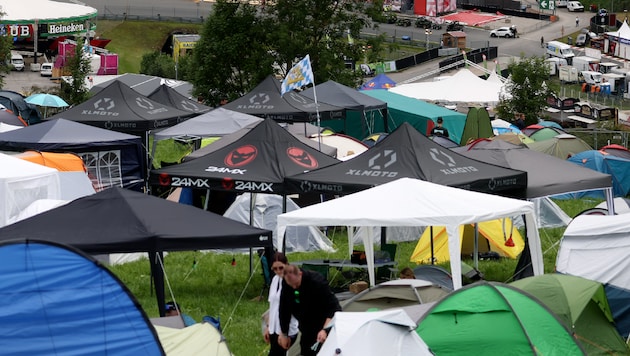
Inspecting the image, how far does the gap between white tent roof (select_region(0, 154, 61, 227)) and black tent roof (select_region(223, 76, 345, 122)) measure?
27.6 ft

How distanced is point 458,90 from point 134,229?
2726 cm

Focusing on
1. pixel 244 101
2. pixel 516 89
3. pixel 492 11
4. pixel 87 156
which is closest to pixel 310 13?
pixel 516 89

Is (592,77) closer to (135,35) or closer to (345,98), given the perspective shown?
(135,35)

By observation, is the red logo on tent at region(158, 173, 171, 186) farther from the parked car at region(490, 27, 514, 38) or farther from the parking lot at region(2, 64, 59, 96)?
the parked car at region(490, 27, 514, 38)

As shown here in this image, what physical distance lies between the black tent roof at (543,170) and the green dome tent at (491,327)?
544 centimetres

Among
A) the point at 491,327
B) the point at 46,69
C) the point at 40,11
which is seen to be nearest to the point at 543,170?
the point at 491,327

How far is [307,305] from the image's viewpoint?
11.4 metres

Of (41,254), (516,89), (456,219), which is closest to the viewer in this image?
(41,254)

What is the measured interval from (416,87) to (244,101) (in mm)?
13813

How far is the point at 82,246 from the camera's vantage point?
1290cm

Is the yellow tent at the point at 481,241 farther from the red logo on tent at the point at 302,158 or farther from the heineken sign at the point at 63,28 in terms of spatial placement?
the heineken sign at the point at 63,28

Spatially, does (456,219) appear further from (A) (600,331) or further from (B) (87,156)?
(B) (87,156)

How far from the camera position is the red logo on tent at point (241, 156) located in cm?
1723

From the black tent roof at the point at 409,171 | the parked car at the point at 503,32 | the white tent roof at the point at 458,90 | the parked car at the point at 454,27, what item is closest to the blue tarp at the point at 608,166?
the black tent roof at the point at 409,171
